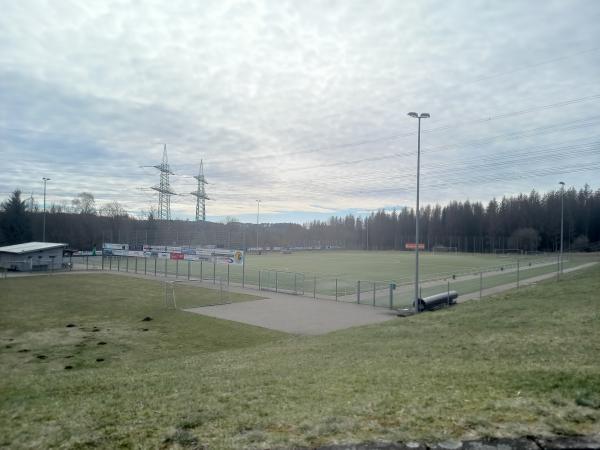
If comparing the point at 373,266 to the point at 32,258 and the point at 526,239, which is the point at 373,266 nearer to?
the point at 32,258

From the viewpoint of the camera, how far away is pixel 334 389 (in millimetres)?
6785

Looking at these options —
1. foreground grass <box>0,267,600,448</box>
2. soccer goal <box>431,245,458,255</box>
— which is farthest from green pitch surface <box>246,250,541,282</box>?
soccer goal <box>431,245,458,255</box>

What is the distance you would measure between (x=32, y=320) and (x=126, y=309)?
5.01 metres

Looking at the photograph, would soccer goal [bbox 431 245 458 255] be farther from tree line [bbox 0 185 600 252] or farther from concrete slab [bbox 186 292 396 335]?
concrete slab [bbox 186 292 396 335]

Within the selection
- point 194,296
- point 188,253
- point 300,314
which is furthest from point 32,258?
point 300,314

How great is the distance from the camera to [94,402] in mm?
6902

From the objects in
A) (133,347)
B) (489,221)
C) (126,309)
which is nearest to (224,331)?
(133,347)

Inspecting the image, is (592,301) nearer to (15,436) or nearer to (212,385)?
(212,385)

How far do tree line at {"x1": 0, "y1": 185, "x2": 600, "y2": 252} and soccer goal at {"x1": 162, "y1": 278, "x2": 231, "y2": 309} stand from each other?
2021 centimetres

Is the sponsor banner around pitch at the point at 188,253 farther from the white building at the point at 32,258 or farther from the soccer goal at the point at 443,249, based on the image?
the soccer goal at the point at 443,249

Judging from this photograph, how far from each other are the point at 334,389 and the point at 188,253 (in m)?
35.4

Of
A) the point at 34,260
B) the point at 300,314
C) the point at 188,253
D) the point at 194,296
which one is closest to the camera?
the point at 300,314

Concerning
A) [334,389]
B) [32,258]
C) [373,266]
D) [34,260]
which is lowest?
[373,266]

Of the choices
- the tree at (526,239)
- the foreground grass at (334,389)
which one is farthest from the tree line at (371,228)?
the foreground grass at (334,389)
